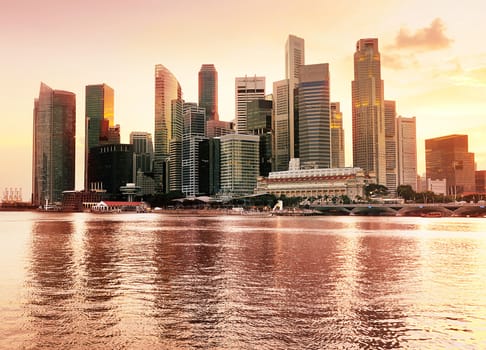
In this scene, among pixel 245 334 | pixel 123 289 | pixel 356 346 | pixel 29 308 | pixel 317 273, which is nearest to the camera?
pixel 356 346

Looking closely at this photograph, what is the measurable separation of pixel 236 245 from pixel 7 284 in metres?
42.9

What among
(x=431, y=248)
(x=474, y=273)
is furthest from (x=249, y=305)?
(x=431, y=248)

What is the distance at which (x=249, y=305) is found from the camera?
35.4 meters

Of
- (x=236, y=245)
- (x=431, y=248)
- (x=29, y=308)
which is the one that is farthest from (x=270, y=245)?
(x=29, y=308)

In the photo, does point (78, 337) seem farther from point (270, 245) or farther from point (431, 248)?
point (431, 248)

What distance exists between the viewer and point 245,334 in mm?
28312

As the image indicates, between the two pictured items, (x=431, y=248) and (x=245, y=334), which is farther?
(x=431, y=248)

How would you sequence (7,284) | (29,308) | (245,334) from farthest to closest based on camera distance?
1. (7,284)
2. (29,308)
3. (245,334)

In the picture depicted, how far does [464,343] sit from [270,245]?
5634 centimetres

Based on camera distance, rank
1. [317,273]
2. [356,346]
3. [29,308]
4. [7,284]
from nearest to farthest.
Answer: [356,346], [29,308], [7,284], [317,273]

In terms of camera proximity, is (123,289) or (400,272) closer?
(123,289)

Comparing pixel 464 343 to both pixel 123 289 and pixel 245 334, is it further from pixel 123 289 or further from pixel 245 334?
pixel 123 289

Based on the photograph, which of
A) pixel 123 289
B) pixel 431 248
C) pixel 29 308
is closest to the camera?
pixel 29 308

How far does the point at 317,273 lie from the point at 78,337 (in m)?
28.4
